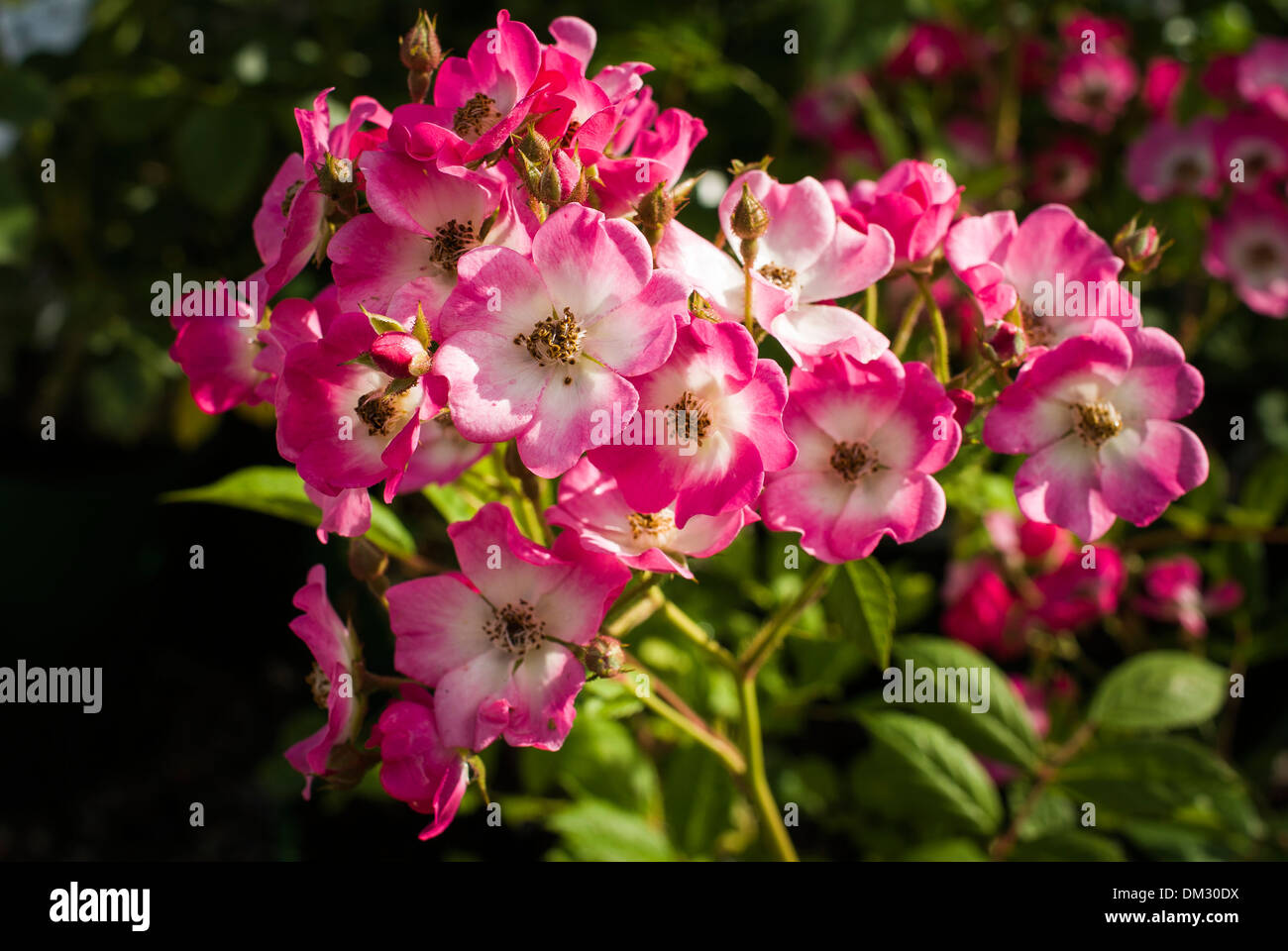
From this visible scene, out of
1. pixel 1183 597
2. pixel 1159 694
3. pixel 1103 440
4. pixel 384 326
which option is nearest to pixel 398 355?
pixel 384 326

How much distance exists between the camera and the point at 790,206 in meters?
0.87

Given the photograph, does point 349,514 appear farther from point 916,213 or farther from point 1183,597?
point 1183,597

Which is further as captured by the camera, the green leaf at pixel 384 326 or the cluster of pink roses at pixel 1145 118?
the cluster of pink roses at pixel 1145 118

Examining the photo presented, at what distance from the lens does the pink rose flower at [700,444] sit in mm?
690

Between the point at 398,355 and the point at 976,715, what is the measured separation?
3.18 ft

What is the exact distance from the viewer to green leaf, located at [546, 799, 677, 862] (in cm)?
121

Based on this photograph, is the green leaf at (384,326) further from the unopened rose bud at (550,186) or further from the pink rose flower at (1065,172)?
the pink rose flower at (1065,172)

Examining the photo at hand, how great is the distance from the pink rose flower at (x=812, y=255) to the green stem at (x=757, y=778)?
1.23ft

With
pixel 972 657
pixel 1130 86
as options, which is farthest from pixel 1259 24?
pixel 972 657

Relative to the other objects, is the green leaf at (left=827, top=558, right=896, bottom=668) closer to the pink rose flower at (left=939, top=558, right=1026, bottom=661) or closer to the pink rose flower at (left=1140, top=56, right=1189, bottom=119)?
the pink rose flower at (left=939, top=558, right=1026, bottom=661)

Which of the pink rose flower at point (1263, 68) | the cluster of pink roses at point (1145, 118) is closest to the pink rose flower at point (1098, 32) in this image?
the cluster of pink roses at point (1145, 118)

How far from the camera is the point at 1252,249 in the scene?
161cm

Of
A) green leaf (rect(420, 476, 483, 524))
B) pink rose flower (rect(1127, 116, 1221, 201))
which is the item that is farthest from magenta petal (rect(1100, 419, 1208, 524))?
pink rose flower (rect(1127, 116, 1221, 201))
